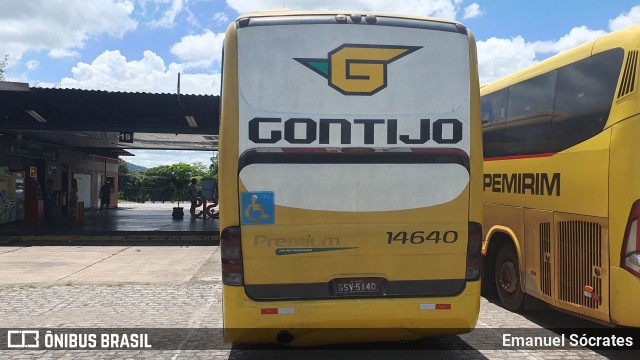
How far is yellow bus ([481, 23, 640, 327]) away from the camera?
15.2ft

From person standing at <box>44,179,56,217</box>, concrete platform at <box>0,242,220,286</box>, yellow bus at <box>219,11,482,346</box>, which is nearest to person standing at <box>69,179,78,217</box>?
person standing at <box>44,179,56,217</box>

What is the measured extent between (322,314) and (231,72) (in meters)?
2.22

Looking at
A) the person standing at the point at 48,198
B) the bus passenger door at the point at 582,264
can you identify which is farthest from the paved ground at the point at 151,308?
the person standing at the point at 48,198

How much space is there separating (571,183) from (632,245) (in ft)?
3.35

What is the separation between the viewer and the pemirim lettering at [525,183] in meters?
5.75

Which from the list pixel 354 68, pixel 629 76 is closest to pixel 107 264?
pixel 354 68

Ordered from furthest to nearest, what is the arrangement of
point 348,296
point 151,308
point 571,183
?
point 151,308 → point 571,183 → point 348,296

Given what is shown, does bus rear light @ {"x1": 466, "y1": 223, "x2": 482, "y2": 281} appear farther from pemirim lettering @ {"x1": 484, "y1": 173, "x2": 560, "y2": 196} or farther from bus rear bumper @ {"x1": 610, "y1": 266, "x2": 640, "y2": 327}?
pemirim lettering @ {"x1": 484, "y1": 173, "x2": 560, "y2": 196}

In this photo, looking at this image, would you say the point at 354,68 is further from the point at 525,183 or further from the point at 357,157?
the point at 525,183

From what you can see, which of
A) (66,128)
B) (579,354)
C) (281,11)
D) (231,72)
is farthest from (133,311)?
(66,128)

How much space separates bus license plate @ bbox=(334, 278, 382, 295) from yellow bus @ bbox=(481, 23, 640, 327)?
242 cm

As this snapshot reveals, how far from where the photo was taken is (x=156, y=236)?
1553cm

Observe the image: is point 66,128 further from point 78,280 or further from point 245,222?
point 245,222

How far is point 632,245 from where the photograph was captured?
14.9 feet
